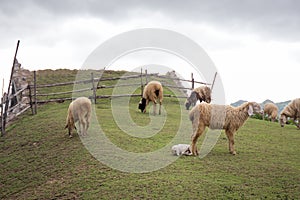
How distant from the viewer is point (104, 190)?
741cm

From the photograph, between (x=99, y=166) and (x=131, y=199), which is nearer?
(x=131, y=199)

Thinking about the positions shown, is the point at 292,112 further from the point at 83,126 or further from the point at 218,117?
the point at 83,126

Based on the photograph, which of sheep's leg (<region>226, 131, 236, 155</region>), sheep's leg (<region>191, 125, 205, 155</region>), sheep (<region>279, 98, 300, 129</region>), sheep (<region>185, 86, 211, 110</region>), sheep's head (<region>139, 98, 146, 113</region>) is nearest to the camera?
sheep's leg (<region>191, 125, 205, 155</region>)

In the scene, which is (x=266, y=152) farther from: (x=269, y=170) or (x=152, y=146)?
(x=152, y=146)

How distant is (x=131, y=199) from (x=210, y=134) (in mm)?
5578

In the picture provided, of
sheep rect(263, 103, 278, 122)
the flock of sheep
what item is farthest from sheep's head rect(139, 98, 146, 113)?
sheep rect(263, 103, 278, 122)

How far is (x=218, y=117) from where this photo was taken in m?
9.57

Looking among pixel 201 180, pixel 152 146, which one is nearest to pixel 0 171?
pixel 152 146

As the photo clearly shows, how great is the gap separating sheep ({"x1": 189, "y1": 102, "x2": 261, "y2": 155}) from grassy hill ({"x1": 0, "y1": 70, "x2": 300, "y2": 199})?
1.97 feet

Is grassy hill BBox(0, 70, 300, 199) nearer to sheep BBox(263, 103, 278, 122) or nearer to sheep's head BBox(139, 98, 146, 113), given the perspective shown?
sheep's head BBox(139, 98, 146, 113)

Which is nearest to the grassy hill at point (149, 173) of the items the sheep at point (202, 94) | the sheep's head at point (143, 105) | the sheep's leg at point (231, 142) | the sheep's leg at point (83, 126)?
the sheep's leg at point (231, 142)

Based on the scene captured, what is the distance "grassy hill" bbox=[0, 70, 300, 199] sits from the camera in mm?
7230

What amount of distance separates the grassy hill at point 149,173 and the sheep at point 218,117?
0.60 metres

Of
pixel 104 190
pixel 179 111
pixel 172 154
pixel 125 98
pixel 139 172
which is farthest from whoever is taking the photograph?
pixel 125 98
